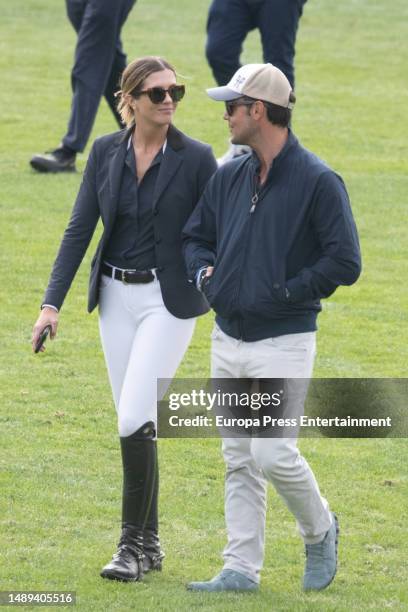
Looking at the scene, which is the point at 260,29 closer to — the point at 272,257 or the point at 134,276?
the point at 134,276

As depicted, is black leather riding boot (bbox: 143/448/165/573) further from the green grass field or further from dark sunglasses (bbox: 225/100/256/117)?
dark sunglasses (bbox: 225/100/256/117)

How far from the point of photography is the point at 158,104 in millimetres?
7051

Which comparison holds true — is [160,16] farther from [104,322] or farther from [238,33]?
[104,322]

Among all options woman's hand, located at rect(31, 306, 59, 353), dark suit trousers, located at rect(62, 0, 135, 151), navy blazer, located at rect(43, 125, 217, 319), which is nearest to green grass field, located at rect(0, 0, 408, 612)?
dark suit trousers, located at rect(62, 0, 135, 151)

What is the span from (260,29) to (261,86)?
23.1 ft

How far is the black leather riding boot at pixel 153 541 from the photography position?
23.3ft

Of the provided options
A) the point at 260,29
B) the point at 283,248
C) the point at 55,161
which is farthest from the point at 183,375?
the point at 55,161

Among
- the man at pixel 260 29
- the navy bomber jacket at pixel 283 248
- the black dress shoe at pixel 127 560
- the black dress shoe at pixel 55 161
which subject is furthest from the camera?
the black dress shoe at pixel 55 161

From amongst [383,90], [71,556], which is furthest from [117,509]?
[383,90]

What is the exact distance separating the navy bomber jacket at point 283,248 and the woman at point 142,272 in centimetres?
42

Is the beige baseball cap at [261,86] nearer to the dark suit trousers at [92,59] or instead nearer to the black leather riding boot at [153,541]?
the black leather riding boot at [153,541]

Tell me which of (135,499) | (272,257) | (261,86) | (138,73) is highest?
(261,86)

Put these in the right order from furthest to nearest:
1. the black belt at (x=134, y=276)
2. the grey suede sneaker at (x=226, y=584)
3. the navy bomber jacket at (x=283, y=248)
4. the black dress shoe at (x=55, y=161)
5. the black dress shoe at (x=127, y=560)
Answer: the black dress shoe at (x=55, y=161), the black belt at (x=134, y=276), the black dress shoe at (x=127, y=560), the grey suede sneaker at (x=226, y=584), the navy bomber jacket at (x=283, y=248)

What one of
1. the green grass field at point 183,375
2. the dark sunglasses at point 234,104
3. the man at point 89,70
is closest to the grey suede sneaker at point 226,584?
the green grass field at point 183,375
